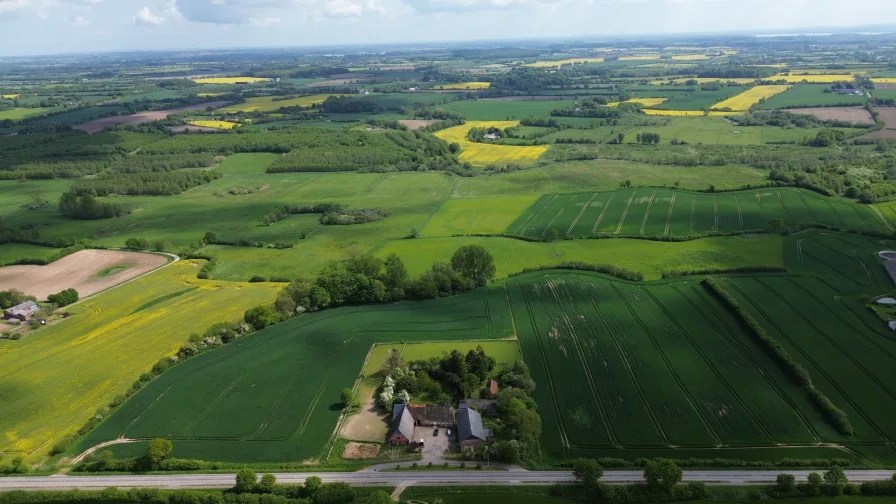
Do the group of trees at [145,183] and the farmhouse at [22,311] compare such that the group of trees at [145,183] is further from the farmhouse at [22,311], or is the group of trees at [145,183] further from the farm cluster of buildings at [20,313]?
the farm cluster of buildings at [20,313]

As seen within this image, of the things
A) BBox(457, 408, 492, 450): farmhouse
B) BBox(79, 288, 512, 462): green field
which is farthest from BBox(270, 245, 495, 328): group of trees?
BBox(457, 408, 492, 450): farmhouse

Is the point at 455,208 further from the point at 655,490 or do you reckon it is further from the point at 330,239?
the point at 655,490

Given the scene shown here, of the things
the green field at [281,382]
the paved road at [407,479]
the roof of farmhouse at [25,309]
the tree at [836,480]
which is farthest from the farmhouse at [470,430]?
the roof of farmhouse at [25,309]

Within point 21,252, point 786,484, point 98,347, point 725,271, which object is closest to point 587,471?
point 786,484

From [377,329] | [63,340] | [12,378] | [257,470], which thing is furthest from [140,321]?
[257,470]

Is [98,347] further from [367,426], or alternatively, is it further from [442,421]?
[442,421]

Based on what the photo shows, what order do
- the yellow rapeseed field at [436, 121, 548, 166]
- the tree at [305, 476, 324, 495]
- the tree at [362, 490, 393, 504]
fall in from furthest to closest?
the yellow rapeseed field at [436, 121, 548, 166] → the tree at [305, 476, 324, 495] → the tree at [362, 490, 393, 504]

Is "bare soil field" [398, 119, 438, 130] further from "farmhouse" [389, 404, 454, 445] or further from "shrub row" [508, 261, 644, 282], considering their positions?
"farmhouse" [389, 404, 454, 445]
